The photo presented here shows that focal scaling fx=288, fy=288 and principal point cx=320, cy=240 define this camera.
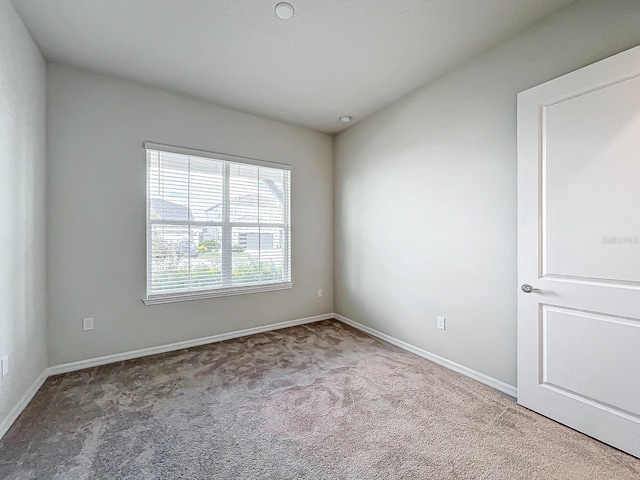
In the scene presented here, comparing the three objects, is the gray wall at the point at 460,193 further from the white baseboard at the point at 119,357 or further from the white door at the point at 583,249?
the white baseboard at the point at 119,357

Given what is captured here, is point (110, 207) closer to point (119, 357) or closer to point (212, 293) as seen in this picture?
point (212, 293)

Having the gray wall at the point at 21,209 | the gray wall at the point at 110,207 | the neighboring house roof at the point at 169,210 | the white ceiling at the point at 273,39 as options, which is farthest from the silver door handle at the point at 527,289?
the gray wall at the point at 21,209

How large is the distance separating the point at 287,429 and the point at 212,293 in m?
1.89

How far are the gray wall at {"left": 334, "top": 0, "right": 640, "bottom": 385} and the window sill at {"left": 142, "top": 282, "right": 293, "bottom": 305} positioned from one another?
45.2 inches

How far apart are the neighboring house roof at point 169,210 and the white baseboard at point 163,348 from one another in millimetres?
1354

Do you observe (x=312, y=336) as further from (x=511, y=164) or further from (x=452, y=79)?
(x=452, y=79)

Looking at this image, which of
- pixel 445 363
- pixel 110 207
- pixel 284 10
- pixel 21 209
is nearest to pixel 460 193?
pixel 445 363

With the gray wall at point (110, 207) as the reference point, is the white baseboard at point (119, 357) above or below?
below

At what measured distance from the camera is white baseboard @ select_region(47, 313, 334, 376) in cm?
259

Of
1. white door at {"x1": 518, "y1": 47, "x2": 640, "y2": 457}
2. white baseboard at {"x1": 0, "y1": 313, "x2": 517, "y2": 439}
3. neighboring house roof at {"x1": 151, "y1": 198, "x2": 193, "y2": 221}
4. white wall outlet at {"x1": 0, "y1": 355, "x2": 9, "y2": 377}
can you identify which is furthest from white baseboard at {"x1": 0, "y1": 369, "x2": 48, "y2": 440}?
white door at {"x1": 518, "y1": 47, "x2": 640, "y2": 457}

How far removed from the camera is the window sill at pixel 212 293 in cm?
298

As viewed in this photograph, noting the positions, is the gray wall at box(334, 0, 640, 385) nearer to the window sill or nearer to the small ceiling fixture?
the window sill

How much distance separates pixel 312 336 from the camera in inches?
138

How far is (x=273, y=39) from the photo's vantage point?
7.34 feet
